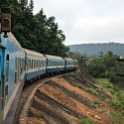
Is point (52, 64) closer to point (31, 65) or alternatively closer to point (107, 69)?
point (31, 65)

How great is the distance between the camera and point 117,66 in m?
87.4

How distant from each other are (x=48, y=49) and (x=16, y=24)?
2452 centimetres

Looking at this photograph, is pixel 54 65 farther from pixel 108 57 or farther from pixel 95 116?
pixel 108 57

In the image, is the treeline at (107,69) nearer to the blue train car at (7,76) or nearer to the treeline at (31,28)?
the treeline at (31,28)

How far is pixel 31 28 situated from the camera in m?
44.0

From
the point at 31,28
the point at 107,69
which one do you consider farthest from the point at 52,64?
the point at 107,69

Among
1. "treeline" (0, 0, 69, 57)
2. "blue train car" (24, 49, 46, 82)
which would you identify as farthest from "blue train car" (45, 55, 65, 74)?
"blue train car" (24, 49, 46, 82)

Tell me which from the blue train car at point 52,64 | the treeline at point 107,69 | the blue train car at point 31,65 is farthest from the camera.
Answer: the treeline at point 107,69

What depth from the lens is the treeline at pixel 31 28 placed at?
29.5 m

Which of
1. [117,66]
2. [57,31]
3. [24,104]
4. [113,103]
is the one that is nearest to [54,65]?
[113,103]

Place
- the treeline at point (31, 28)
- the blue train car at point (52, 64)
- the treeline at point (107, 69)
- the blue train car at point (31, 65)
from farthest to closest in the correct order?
1. the treeline at point (107, 69)
2. the blue train car at point (52, 64)
3. the treeline at point (31, 28)
4. the blue train car at point (31, 65)

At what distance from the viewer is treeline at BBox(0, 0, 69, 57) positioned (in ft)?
96.7

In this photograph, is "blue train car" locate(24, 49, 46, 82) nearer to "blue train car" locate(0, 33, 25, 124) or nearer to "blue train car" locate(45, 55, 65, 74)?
"blue train car" locate(45, 55, 65, 74)

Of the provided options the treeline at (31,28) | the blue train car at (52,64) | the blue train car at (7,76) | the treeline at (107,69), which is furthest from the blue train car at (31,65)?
the treeline at (107,69)
